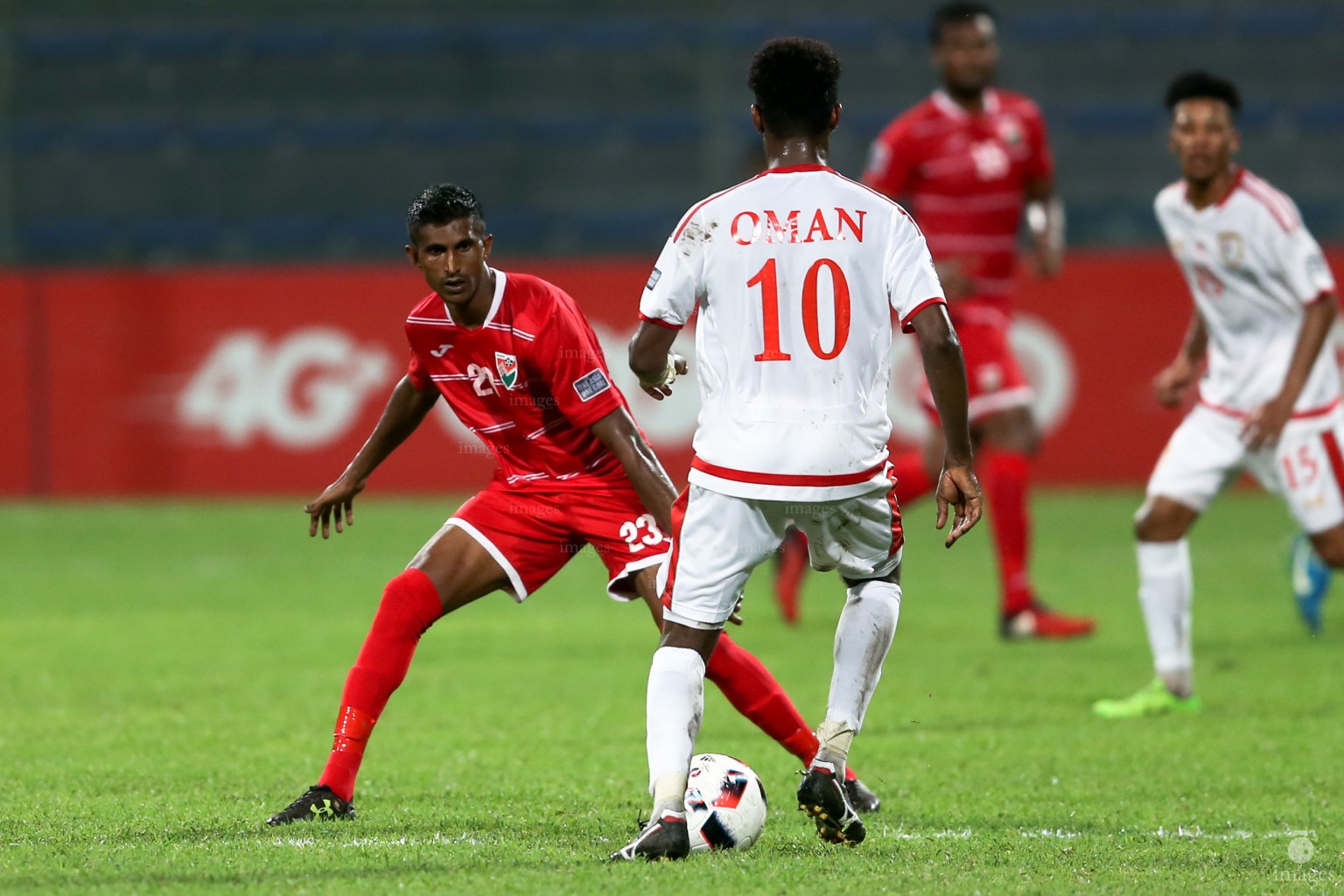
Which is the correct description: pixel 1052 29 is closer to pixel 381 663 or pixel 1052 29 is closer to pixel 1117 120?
pixel 1117 120

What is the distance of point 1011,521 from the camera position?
8.36 metres

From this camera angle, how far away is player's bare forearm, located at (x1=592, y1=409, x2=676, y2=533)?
4.43 metres

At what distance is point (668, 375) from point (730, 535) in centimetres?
40

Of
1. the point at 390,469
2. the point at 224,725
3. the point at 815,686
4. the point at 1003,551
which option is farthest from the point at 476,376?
the point at 390,469

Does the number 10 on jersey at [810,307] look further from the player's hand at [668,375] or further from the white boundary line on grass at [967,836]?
the white boundary line on grass at [967,836]

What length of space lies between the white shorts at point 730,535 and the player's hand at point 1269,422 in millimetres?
2459

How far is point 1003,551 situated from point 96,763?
4.29 meters

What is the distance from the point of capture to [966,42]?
8.41 metres

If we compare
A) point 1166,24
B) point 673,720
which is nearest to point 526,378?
point 673,720

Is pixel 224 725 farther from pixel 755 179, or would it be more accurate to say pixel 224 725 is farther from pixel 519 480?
pixel 755 179

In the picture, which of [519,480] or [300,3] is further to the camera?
[300,3]

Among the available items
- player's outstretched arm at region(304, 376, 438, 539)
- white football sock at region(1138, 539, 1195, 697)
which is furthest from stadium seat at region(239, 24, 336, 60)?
player's outstretched arm at region(304, 376, 438, 539)

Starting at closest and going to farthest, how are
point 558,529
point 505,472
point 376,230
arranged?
point 558,529
point 505,472
point 376,230

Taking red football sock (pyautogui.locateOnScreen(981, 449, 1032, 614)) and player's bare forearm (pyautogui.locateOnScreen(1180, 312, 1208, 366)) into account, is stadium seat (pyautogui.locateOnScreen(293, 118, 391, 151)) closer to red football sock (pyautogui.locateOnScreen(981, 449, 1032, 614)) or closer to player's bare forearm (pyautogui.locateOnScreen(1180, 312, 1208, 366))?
red football sock (pyautogui.locateOnScreen(981, 449, 1032, 614))
